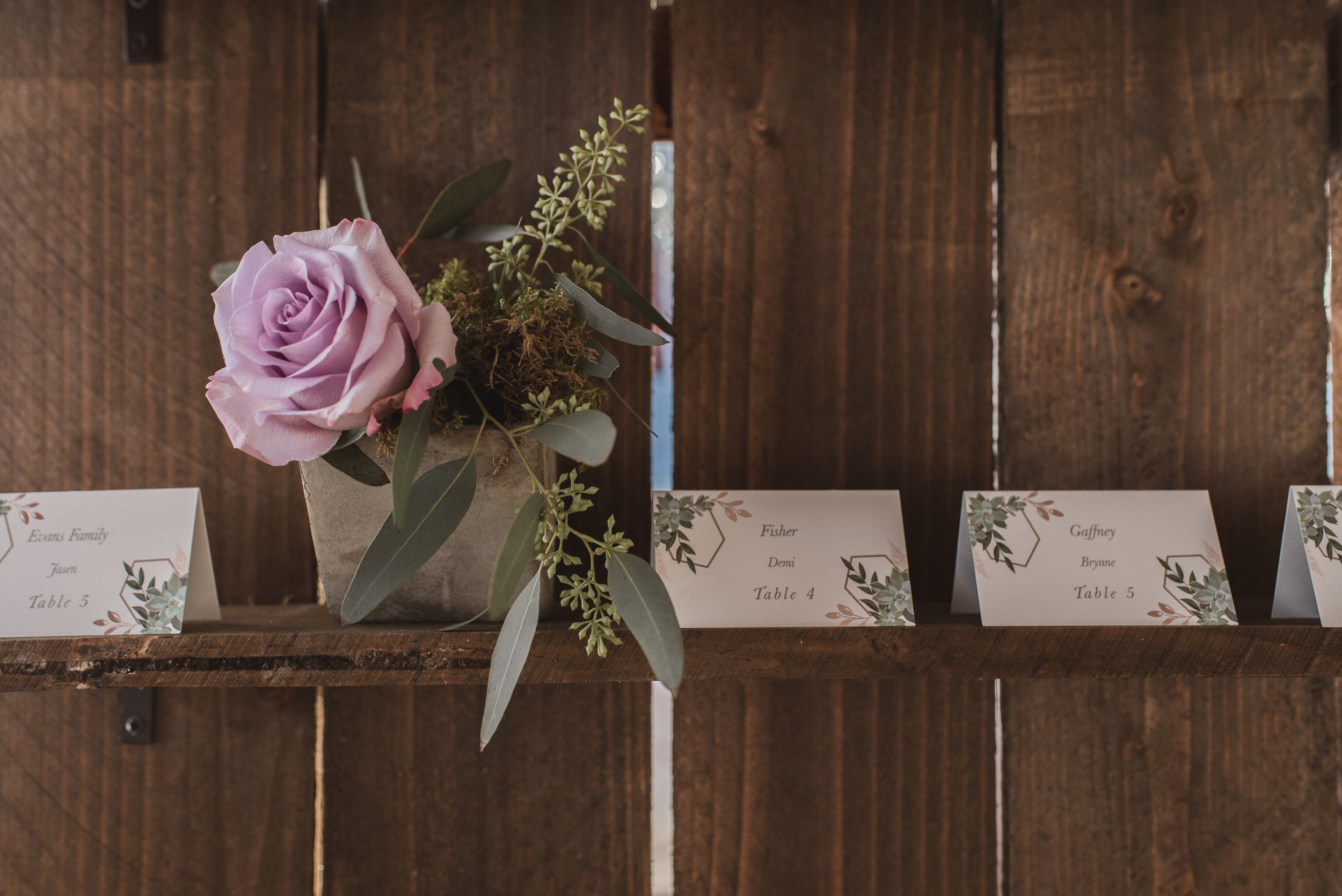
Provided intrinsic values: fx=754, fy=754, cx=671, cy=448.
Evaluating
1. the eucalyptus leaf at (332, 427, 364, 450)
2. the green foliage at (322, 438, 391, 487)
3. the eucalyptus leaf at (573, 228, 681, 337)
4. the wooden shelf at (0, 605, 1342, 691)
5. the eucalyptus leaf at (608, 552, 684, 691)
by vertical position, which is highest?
the eucalyptus leaf at (573, 228, 681, 337)

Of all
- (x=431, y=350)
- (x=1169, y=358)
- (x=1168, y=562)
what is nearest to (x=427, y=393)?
(x=431, y=350)

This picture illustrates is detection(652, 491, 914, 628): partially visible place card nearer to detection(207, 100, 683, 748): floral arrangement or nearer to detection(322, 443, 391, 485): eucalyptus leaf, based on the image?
detection(207, 100, 683, 748): floral arrangement

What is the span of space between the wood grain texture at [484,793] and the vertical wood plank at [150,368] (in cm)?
4

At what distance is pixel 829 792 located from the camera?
1.94 feet

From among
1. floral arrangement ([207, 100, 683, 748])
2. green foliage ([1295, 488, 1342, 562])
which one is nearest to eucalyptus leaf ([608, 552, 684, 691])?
floral arrangement ([207, 100, 683, 748])

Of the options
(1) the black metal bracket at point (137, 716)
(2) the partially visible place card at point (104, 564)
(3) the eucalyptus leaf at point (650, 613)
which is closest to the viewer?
(3) the eucalyptus leaf at point (650, 613)

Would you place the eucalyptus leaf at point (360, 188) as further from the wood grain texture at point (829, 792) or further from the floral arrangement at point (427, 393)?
the wood grain texture at point (829, 792)

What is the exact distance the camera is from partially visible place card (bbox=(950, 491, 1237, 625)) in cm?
46

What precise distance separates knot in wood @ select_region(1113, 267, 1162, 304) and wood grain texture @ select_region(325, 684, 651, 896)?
499 millimetres

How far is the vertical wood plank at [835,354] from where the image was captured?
590mm

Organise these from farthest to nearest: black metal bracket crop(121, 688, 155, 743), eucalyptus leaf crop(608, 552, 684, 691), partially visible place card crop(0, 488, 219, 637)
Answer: black metal bracket crop(121, 688, 155, 743)
partially visible place card crop(0, 488, 219, 637)
eucalyptus leaf crop(608, 552, 684, 691)

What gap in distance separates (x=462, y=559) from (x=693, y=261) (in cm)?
30

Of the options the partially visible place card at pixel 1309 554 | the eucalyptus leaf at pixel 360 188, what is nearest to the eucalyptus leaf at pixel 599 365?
the eucalyptus leaf at pixel 360 188

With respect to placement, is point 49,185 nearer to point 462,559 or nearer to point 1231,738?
point 462,559
